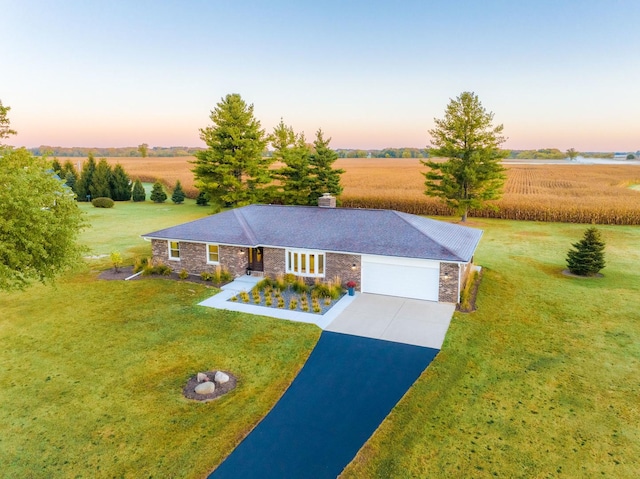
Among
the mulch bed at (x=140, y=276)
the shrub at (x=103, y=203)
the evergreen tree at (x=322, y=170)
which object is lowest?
the mulch bed at (x=140, y=276)

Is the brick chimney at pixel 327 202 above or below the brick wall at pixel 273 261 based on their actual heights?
above

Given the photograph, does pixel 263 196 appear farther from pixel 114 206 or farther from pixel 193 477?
pixel 193 477

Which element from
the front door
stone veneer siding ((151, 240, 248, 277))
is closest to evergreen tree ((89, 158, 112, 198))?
stone veneer siding ((151, 240, 248, 277))

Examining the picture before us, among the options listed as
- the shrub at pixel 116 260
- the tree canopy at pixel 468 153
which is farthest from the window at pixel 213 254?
the tree canopy at pixel 468 153

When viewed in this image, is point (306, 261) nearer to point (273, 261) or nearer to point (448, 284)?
point (273, 261)

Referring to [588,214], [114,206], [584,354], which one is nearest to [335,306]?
[584,354]

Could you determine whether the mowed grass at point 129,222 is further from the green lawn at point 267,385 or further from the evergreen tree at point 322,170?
the evergreen tree at point 322,170
